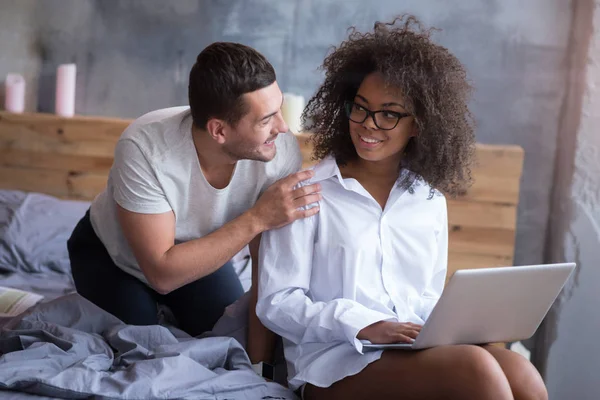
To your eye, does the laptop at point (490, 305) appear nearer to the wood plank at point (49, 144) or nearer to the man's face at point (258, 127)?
the man's face at point (258, 127)

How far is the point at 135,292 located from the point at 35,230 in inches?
29.9

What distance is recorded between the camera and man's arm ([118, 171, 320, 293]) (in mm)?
1624

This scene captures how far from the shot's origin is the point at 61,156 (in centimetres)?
275

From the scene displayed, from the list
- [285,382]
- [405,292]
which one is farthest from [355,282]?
[285,382]

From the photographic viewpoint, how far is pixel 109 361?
1551mm

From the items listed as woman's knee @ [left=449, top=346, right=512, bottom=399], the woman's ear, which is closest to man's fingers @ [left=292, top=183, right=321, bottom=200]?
the woman's ear

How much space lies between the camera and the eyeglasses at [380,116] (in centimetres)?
161

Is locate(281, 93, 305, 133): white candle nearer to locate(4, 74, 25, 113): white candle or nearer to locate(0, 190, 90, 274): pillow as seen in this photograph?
locate(0, 190, 90, 274): pillow

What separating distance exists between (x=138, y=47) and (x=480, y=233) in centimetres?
134

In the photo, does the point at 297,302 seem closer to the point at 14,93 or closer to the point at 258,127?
the point at 258,127

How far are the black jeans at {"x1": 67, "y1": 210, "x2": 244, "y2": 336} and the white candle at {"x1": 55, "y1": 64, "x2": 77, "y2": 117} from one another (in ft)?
2.90

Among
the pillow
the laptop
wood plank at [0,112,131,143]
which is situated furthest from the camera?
wood plank at [0,112,131,143]

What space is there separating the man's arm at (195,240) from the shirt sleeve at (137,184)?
18 mm

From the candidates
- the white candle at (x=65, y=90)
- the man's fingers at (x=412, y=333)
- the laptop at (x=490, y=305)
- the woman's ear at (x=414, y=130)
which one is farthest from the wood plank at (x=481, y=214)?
the white candle at (x=65, y=90)
